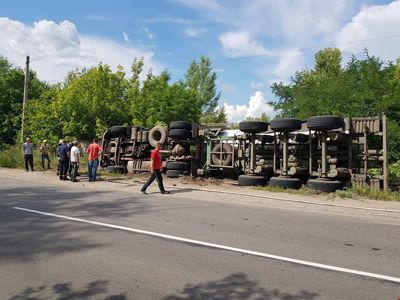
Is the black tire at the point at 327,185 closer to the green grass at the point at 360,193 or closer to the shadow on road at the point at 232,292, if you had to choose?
the green grass at the point at 360,193

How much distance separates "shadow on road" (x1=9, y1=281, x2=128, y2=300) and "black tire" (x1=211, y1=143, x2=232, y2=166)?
1180cm

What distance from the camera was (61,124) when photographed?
29281 millimetres

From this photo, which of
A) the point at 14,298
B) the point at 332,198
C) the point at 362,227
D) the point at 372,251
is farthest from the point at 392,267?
the point at 332,198

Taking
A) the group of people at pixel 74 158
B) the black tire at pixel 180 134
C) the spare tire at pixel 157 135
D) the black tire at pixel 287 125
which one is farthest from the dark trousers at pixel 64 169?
the black tire at pixel 287 125

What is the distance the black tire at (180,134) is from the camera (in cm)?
1658

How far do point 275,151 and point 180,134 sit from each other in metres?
4.20

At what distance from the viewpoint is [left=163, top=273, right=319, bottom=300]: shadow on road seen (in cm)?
407

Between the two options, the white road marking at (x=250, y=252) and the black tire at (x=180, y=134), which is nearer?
the white road marking at (x=250, y=252)

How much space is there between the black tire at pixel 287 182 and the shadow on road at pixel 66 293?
9.86m

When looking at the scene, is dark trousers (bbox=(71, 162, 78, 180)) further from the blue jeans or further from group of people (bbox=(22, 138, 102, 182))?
the blue jeans

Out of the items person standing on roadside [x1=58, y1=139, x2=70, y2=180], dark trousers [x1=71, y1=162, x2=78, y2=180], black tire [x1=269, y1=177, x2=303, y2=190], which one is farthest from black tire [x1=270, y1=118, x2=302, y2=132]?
person standing on roadside [x1=58, y1=139, x2=70, y2=180]

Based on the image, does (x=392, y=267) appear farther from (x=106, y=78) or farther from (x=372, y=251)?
(x=106, y=78)

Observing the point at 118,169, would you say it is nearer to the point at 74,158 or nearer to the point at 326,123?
the point at 74,158

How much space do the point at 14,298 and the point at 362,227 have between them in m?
6.32
